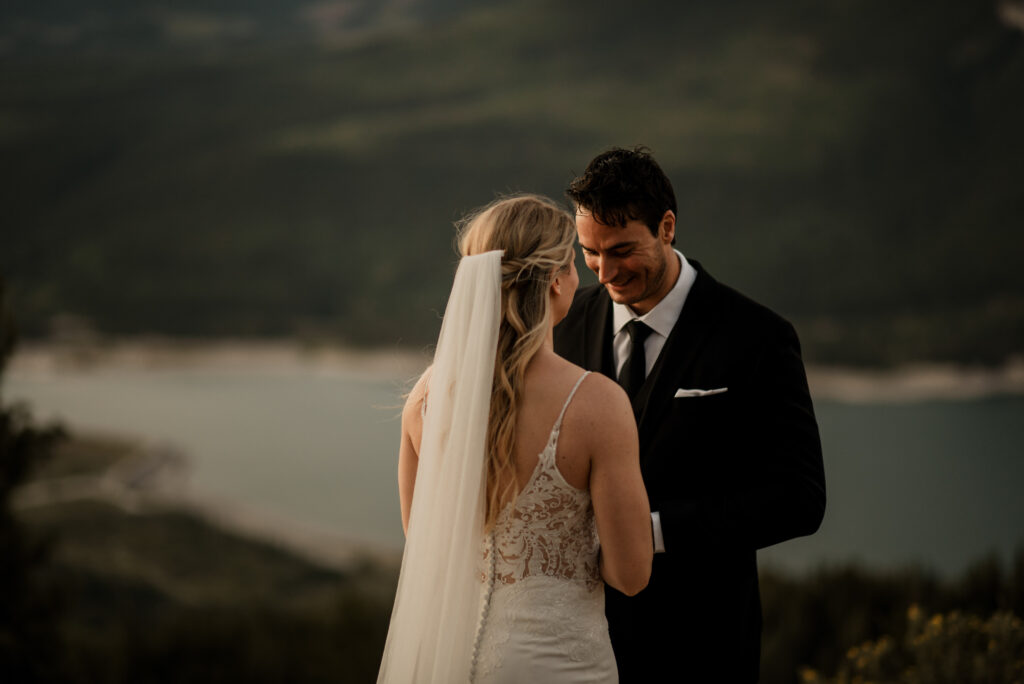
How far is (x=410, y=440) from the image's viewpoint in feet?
6.17

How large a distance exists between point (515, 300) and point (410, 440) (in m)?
0.46

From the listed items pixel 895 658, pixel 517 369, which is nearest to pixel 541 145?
pixel 895 658

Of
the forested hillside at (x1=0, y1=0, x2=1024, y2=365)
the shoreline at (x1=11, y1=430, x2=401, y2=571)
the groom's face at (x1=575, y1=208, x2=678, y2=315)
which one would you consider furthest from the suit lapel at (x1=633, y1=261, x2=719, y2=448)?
the shoreline at (x1=11, y1=430, x2=401, y2=571)

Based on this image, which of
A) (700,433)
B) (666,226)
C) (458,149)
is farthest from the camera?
(458,149)

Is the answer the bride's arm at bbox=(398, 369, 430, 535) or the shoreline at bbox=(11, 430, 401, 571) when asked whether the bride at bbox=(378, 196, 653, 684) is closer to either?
the bride's arm at bbox=(398, 369, 430, 535)

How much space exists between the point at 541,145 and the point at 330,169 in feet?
9.76

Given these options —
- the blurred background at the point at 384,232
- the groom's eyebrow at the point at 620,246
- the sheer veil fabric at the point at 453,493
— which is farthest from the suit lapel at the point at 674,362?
the blurred background at the point at 384,232

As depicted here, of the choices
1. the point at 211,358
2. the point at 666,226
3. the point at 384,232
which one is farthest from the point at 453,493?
the point at 211,358

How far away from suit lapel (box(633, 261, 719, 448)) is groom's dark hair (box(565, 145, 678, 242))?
246 millimetres

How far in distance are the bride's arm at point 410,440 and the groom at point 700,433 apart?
521 millimetres

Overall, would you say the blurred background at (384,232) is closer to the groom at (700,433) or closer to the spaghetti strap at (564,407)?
the groom at (700,433)

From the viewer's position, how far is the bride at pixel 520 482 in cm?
155

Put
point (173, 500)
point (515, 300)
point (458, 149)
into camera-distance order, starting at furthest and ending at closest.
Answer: point (458, 149) < point (173, 500) < point (515, 300)

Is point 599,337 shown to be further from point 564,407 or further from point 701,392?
point 564,407
